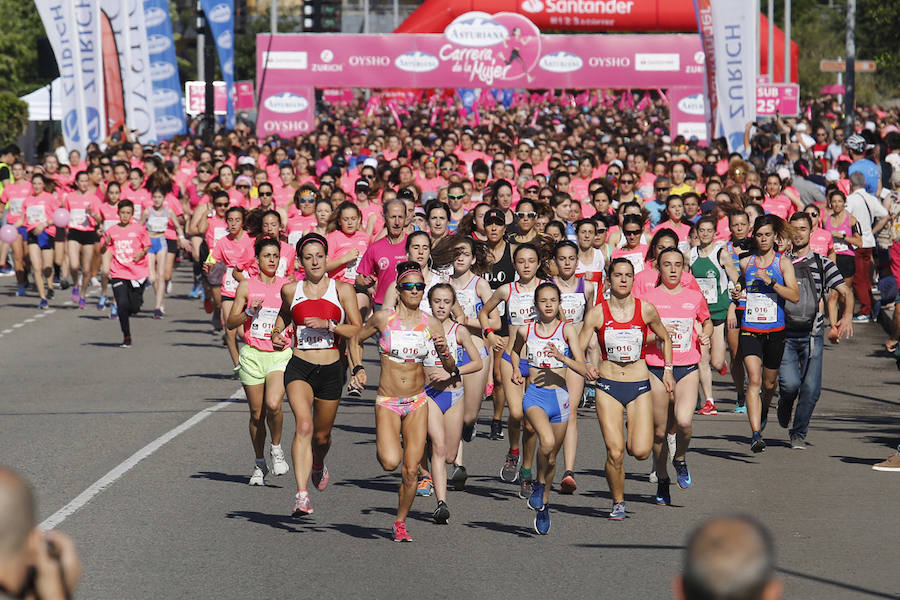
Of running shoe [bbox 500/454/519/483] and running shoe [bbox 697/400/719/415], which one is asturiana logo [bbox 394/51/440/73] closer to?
running shoe [bbox 697/400/719/415]

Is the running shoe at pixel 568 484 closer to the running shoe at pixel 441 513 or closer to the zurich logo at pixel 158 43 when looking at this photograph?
the running shoe at pixel 441 513

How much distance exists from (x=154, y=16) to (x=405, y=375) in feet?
84.5

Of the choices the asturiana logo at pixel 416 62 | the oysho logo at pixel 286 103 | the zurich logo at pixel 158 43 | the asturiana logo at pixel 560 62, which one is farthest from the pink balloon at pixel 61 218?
the asturiana logo at pixel 560 62

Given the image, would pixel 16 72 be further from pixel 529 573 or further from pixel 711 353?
pixel 529 573

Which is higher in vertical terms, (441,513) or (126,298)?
(126,298)

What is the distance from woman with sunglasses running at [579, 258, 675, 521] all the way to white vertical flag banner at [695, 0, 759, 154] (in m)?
16.4

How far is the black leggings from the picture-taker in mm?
19516

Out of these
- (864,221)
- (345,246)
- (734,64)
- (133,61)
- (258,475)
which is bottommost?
(258,475)

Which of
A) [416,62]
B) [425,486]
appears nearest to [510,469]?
[425,486]

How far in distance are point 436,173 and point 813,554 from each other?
1417 cm

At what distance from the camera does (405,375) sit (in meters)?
9.59

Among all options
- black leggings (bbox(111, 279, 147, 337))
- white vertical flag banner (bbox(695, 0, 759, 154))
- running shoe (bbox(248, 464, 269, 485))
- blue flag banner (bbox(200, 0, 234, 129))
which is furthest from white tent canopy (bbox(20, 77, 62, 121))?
running shoe (bbox(248, 464, 269, 485))

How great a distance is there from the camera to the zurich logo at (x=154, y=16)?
1330 inches

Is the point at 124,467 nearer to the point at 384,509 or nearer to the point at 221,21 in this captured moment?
the point at 384,509
